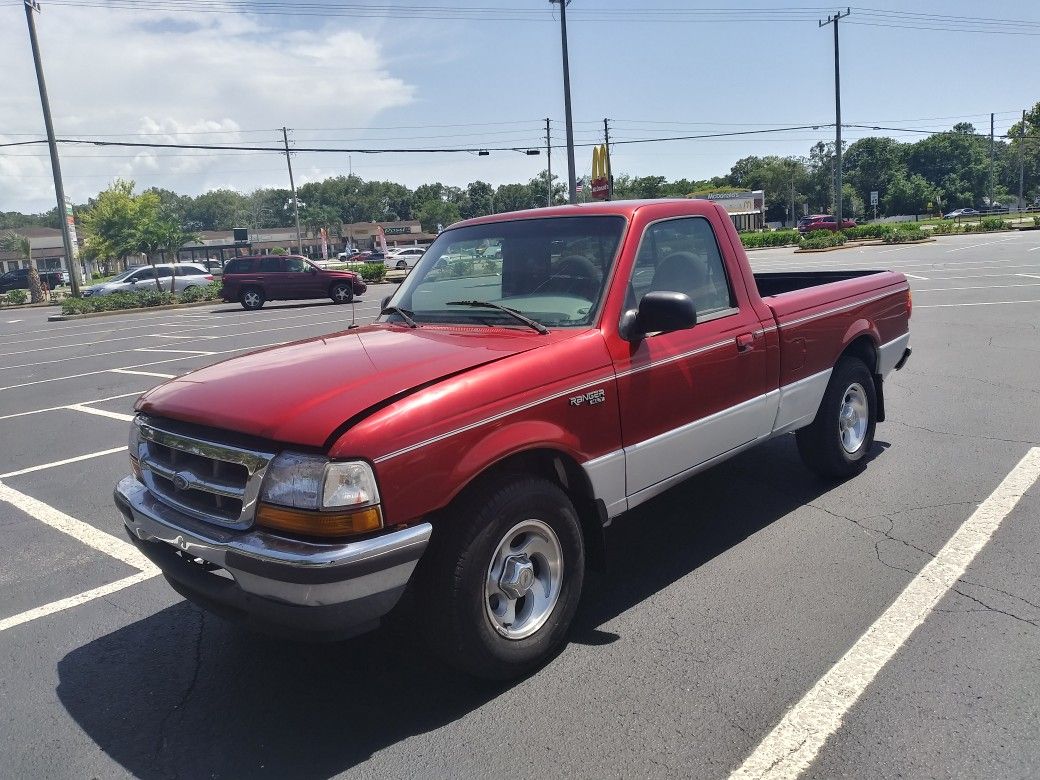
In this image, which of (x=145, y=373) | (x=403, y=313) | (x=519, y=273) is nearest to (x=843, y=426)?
(x=519, y=273)

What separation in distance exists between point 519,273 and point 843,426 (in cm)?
275

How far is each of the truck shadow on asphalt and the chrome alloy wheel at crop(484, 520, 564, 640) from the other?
0.27 m

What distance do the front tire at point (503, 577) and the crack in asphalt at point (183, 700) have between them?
107 centimetres

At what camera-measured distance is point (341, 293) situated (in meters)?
27.7

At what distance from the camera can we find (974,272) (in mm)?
22109

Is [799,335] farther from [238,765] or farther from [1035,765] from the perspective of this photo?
[238,765]

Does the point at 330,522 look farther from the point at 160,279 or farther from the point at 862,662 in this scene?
the point at 160,279

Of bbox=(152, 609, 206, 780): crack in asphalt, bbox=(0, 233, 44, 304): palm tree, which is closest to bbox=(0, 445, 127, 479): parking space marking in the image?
bbox=(152, 609, 206, 780): crack in asphalt

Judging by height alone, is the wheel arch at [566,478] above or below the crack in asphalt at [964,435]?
above

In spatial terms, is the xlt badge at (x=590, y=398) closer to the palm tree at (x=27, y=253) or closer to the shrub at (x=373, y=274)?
the shrub at (x=373, y=274)

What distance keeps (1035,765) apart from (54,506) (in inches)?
244

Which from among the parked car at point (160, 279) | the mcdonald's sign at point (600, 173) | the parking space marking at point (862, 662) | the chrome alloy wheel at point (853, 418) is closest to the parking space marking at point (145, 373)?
the chrome alloy wheel at point (853, 418)

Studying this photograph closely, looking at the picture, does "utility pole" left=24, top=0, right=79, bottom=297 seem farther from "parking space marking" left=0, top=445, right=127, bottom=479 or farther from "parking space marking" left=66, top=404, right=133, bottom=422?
"parking space marking" left=0, top=445, right=127, bottom=479

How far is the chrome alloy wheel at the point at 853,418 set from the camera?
5.52 meters
